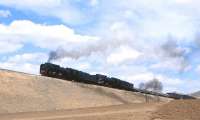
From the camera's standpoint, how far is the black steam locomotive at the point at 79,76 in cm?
6912

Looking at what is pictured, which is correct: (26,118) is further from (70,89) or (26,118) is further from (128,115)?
(70,89)

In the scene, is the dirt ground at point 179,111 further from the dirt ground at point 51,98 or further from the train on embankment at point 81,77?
the train on embankment at point 81,77

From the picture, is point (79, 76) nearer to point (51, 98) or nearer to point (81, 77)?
point (81, 77)

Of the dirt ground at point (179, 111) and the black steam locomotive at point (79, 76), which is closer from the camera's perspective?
the dirt ground at point (179, 111)

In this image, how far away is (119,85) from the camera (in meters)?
80.3

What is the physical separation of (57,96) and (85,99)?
4.66 metres

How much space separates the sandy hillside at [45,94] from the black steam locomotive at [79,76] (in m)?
4.36

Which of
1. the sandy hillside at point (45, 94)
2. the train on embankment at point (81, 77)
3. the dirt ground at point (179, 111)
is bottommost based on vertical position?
the dirt ground at point (179, 111)

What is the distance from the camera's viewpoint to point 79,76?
72.2 meters

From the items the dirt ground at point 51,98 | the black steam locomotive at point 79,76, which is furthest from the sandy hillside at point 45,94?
the black steam locomotive at point 79,76

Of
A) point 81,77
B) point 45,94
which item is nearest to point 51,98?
point 45,94

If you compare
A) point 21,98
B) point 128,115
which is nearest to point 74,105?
point 21,98

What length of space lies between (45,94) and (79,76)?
50.0ft

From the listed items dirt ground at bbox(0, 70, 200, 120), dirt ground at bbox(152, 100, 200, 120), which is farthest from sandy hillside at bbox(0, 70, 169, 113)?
dirt ground at bbox(152, 100, 200, 120)
